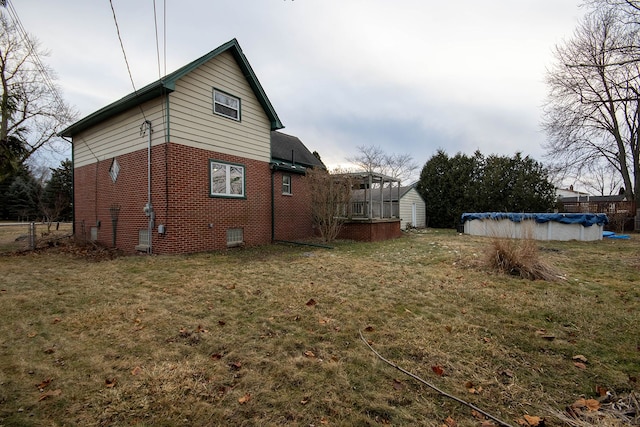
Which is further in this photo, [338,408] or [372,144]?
[372,144]

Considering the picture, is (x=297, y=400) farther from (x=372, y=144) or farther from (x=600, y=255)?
(x=372, y=144)

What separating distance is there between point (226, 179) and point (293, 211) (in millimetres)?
3535

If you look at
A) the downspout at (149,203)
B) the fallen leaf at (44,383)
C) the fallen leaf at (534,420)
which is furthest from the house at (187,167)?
the fallen leaf at (534,420)

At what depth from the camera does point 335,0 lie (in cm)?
661

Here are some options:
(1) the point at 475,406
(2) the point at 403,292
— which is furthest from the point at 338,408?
(2) the point at 403,292

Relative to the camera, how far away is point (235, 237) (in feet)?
34.2

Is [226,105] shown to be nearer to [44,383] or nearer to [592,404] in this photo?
[44,383]

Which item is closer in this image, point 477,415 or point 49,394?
point 477,415

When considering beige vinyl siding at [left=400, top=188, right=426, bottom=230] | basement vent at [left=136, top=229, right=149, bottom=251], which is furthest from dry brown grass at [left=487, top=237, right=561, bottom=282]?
beige vinyl siding at [left=400, top=188, right=426, bottom=230]

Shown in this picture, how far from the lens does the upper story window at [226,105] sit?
32.6ft

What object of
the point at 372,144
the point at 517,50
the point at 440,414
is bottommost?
the point at 440,414

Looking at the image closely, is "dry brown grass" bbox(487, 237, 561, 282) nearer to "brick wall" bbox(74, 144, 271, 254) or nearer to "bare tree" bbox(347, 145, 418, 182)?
"brick wall" bbox(74, 144, 271, 254)

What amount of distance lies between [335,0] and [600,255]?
33.5 feet

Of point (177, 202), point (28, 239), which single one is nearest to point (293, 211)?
point (177, 202)
